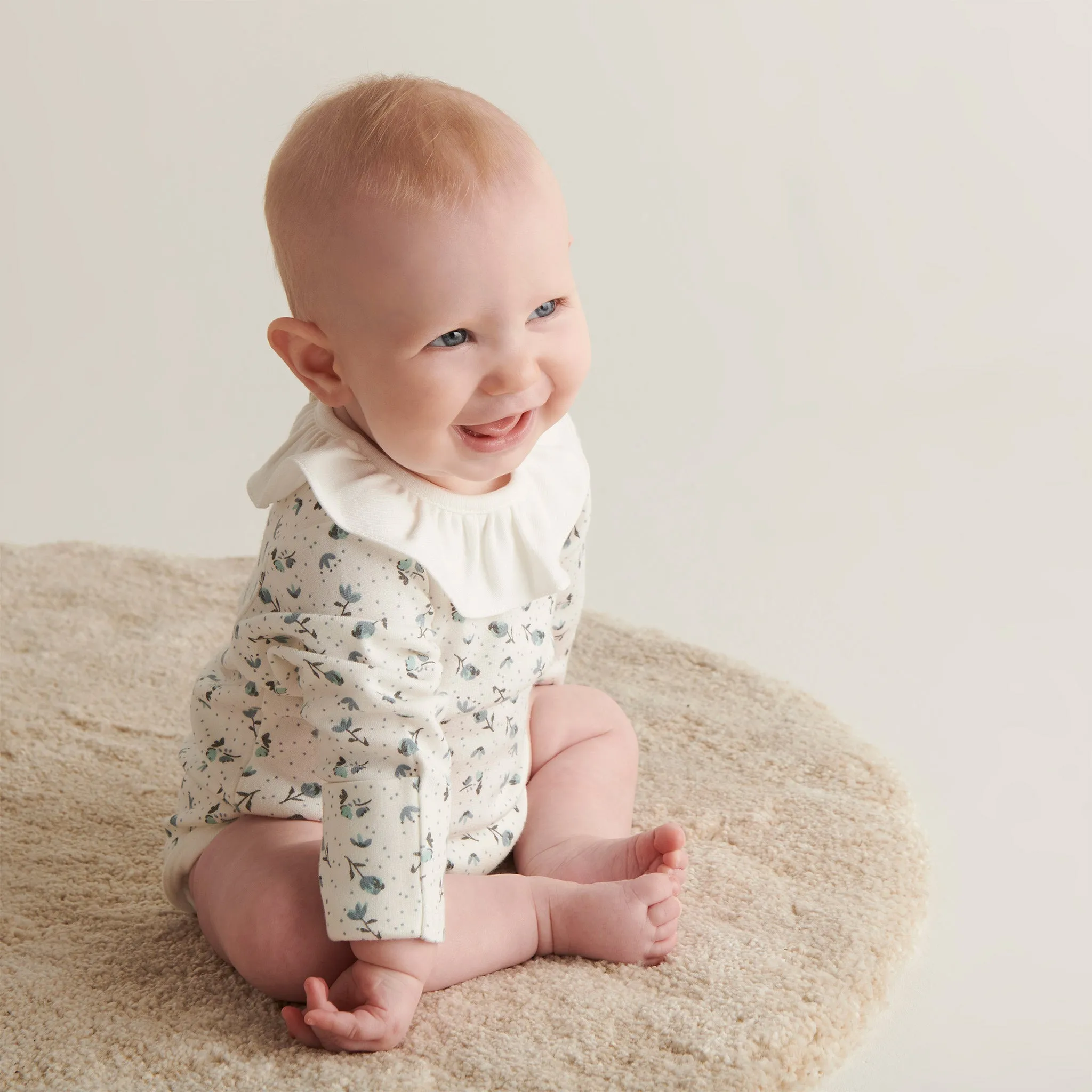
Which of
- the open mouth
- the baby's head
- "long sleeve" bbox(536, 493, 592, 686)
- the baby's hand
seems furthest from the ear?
the baby's hand

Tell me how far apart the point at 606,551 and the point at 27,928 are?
1193 mm

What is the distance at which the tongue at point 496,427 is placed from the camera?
1.33 meters

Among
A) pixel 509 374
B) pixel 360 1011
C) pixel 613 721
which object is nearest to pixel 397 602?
pixel 509 374

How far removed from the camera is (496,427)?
1334 mm

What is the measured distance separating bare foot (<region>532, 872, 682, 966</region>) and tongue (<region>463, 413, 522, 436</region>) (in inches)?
16.5

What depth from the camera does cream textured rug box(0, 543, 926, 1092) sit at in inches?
50.3

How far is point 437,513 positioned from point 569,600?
0.31 m

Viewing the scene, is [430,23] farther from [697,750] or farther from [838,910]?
[838,910]

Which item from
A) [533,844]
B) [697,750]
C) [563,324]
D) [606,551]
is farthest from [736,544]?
[563,324]

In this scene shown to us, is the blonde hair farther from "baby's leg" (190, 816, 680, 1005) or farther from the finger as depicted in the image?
the finger

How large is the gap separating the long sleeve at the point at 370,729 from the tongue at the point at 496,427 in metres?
0.12

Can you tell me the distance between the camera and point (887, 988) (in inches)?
56.3

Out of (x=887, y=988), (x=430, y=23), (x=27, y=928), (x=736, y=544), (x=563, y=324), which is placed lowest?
(x=27, y=928)

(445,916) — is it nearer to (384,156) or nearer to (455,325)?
(455,325)
